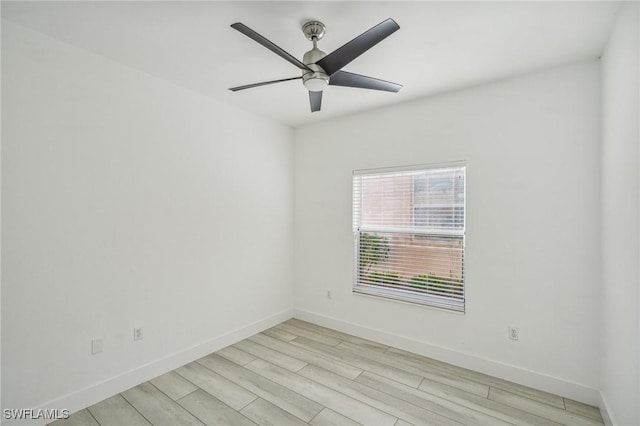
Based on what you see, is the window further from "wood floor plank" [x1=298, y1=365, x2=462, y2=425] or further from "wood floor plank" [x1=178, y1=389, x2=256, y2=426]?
"wood floor plank" [x1=178, y1=389, x2=256, y2=426]

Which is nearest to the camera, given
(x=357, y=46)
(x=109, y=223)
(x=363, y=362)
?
(x=357, y=46)

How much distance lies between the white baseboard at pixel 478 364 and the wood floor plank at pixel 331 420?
51.1 inches

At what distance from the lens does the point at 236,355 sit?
10.0 feet

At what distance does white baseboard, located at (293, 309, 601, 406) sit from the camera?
2328 millimetres

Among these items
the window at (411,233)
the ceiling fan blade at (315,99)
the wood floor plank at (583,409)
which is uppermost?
the ceiling fan blade at (315,99)

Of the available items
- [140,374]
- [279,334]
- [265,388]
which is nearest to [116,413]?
[140,374]

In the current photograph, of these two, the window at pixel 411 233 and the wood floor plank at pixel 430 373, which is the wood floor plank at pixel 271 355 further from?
the window at pixel 411 233

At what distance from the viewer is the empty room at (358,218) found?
1893mm

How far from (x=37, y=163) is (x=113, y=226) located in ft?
2.10

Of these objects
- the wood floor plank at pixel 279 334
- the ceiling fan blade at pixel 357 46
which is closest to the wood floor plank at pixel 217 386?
the wood floor plank at pixel 279 334

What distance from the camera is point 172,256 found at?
280 centimetres

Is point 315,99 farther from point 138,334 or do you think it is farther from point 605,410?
point 605,410

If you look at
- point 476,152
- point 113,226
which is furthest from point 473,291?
point 113,226

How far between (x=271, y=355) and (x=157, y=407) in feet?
3.64
